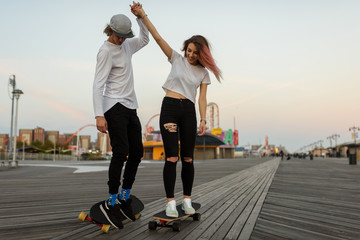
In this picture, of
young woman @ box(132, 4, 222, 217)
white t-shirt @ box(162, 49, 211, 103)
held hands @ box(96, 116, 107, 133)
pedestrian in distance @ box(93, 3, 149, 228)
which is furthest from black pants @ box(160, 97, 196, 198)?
held hands @ box(96, 116, 107, 133)

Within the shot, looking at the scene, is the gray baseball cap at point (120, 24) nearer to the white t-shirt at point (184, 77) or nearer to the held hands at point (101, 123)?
the white t-shirt at point (184, 77)

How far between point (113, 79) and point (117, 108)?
1.01ft

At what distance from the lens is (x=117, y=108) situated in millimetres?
2320

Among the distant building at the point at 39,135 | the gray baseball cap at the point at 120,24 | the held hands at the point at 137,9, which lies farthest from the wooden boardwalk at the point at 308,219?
the distant building at the point at 39,135

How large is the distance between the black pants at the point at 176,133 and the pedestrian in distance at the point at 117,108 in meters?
0.30

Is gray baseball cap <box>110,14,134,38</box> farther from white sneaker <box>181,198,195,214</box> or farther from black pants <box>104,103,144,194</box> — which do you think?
white sneaker <box>181,198,195,214</box>

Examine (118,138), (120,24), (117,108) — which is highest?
(120,24)

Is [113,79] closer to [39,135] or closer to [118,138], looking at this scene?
[118,138]

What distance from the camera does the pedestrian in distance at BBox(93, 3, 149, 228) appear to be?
223cm

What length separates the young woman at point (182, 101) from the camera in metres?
2.43

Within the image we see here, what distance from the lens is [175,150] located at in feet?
8.07

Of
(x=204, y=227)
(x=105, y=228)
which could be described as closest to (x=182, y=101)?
(x=204, y=227)

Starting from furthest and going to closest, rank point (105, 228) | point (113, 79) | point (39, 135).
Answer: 1. point (39, 135)
2. point (113, 79)
3. point (105, 228)

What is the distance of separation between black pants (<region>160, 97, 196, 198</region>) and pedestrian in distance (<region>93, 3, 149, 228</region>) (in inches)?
11.9
